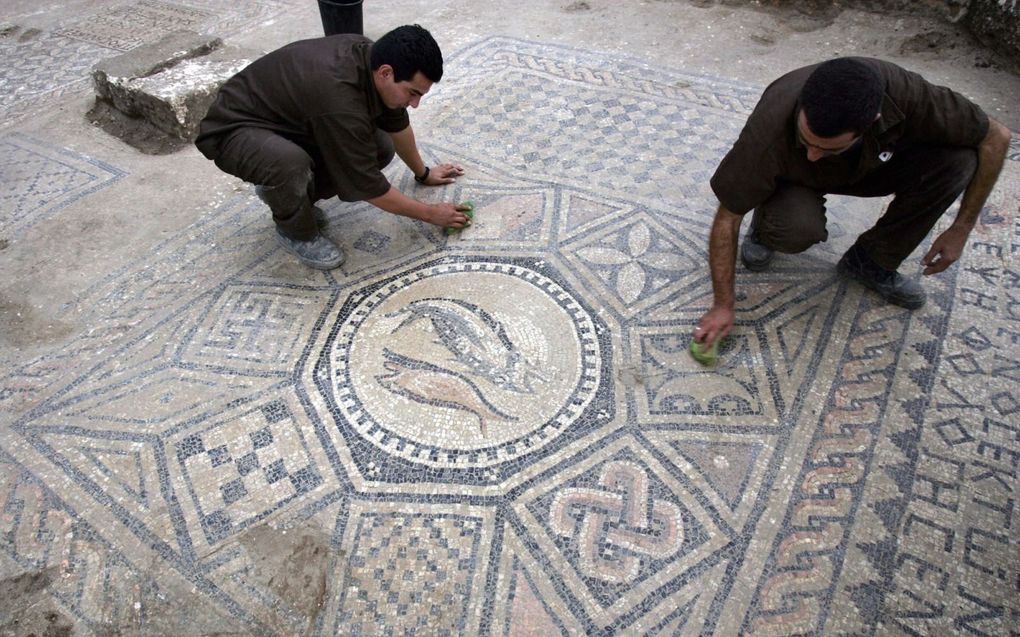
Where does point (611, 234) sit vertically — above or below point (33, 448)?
above

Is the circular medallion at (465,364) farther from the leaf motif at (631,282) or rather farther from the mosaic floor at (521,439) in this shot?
the leaf motif at (631,282)

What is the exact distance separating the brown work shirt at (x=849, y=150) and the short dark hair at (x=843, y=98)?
0.17 m

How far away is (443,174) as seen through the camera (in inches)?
105

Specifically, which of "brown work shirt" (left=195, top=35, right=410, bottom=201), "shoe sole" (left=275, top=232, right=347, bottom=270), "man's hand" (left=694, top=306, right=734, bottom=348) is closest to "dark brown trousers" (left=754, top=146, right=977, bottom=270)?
"man's hand" (left=694, top=306, right=734, bottom=348)


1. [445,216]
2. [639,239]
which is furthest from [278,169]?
[639,239]

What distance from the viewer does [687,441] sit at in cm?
177

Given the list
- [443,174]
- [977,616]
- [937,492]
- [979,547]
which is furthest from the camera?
[443,174]

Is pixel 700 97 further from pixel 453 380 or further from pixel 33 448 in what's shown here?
pixel 33 448

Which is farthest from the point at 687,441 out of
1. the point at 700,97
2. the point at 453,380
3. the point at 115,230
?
the point at 115,230

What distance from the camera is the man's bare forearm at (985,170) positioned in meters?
1.83

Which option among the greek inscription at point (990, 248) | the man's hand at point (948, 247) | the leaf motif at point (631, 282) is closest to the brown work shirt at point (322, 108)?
the leaf motif at point (631, 282)

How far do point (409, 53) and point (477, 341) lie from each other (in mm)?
897

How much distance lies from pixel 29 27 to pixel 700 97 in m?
4.32

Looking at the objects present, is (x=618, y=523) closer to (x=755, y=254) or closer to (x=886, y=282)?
(x=755, y=254)
